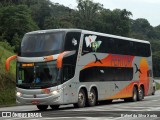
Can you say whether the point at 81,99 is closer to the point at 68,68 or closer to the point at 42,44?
the point at 68,68

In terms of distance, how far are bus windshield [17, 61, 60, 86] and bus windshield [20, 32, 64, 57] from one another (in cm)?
56

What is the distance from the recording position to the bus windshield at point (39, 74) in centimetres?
2192

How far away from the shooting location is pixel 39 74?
2208 cm

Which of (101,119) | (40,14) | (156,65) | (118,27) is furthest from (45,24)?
(101,119)

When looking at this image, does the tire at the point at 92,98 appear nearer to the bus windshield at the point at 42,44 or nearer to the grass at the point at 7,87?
the bus windshield at the point at 42,44

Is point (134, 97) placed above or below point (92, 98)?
below

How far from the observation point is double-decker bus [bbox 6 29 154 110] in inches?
862

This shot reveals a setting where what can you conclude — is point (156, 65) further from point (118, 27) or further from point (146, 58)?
point (146, 58)

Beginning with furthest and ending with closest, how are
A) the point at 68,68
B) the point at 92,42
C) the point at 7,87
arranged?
the point at 7,87 < the point at 92,42 < the point at 68,68

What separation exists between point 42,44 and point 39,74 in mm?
1532

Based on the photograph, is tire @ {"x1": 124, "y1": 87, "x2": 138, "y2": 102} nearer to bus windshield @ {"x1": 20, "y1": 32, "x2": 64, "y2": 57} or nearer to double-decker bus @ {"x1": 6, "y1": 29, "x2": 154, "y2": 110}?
double-decker bus @ {"x1": 6, "y1": 29, "x2": 154, "y2": 110}

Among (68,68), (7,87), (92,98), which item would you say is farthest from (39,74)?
(7,87)

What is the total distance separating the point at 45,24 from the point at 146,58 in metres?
57.6

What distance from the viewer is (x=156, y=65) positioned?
5084 inches
